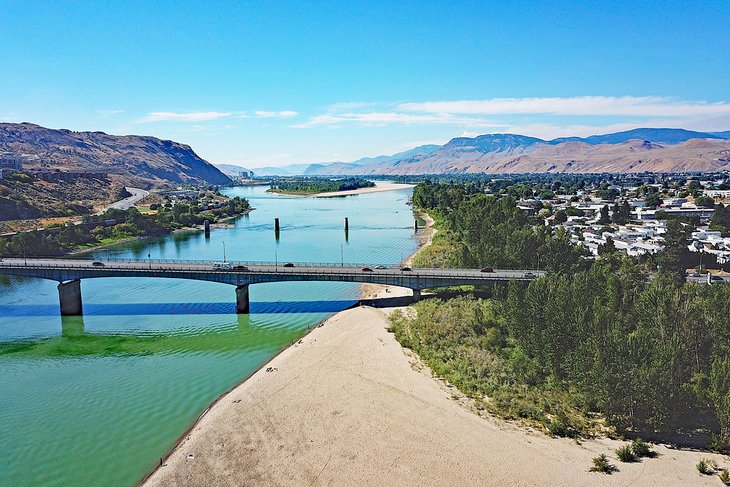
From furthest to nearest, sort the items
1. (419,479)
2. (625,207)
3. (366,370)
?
1. (625,207)
2. (366,370)
3. (419,479)

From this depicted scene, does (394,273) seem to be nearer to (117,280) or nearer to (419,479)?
(419,479)

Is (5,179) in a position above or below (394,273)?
above

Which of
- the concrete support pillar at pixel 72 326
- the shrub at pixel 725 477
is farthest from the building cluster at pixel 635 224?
the concrete support pillar at pixel 72 326

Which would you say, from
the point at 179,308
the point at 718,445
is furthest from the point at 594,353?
the point at 179,308

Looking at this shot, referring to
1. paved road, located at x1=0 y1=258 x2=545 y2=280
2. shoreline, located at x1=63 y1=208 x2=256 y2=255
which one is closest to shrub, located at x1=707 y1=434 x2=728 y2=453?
paved road, located at x1=0 y1=258 x2=545 y2=280

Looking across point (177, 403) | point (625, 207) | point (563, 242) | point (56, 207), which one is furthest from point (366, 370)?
point (56, 207)

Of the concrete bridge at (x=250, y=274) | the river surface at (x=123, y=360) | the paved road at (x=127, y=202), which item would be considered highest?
the paved road at (x=127, y=202)

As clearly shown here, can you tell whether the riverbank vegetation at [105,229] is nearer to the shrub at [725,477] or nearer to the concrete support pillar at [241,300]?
the concrete support pillar at [241,300]

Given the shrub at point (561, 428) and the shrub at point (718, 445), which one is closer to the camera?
the shrub at point (718, 445)
